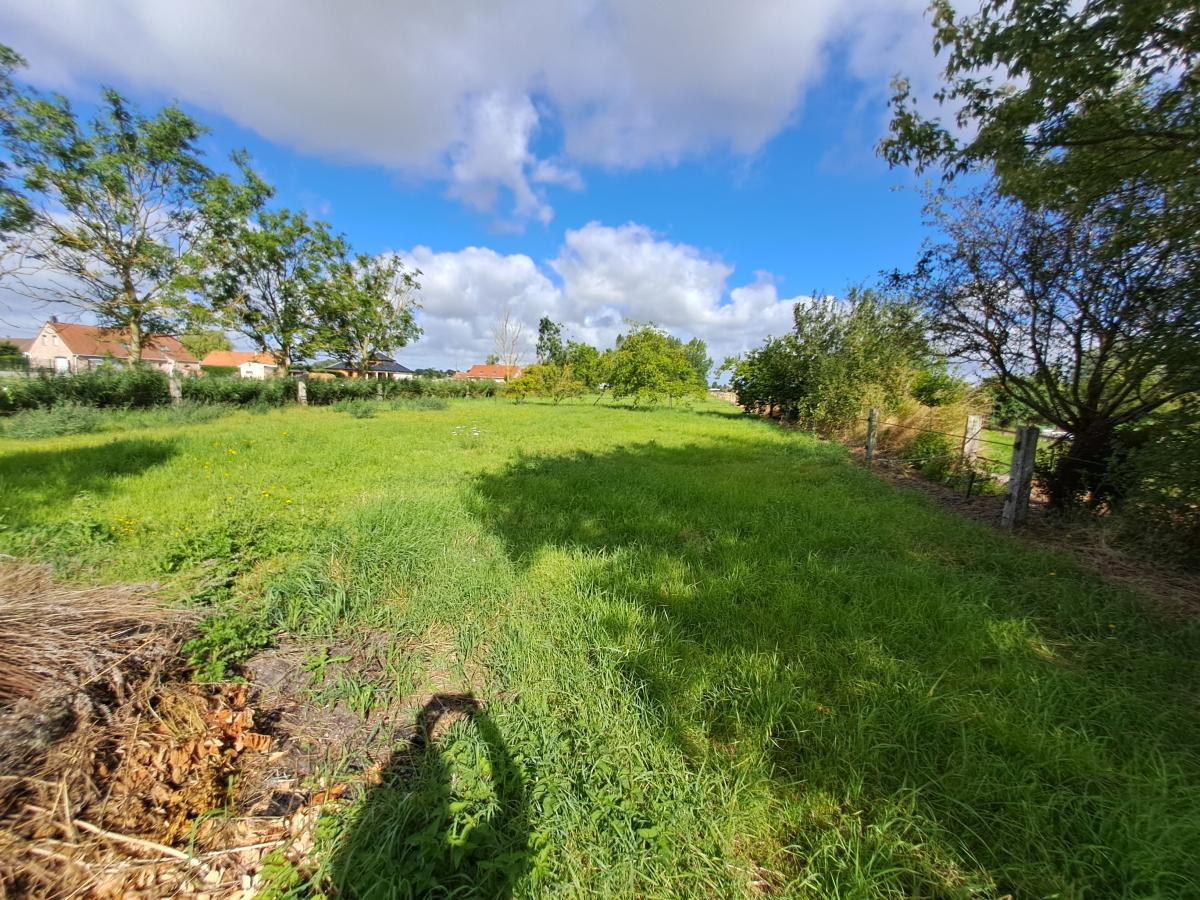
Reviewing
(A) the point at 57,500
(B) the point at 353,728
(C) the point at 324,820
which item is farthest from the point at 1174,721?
(A) the point at 57,500

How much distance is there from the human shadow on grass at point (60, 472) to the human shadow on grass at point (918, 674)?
15.5ft

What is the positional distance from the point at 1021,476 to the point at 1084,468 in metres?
0.76

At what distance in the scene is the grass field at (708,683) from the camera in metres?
1.47

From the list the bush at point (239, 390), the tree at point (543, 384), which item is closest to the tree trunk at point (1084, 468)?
the bush at point (239, 390)

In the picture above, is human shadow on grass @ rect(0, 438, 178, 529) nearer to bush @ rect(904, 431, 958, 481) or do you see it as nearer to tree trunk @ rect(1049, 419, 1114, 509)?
tree trunk @ rect(1049, 419, 1114, 509)

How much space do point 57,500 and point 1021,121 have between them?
33.1 ft

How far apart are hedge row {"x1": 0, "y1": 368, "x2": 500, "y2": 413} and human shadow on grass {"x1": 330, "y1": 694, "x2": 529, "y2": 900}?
1789 cm

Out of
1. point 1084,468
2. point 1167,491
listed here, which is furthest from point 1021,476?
point 1167,491

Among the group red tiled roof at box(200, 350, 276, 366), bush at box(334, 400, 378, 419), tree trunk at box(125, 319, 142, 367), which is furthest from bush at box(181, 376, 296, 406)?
red tiled roof at box(200, 350, 276, 366)

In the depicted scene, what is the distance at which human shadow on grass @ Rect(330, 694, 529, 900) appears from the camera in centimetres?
141

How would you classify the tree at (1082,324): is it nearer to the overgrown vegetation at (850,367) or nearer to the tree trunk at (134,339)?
the overgrown vegetation at (850,367)

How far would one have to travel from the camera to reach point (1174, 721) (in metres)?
1.99

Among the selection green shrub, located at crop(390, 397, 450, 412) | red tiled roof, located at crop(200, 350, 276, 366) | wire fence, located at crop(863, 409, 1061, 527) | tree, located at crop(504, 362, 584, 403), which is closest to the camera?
wire fence, located at crop(863, 409, 1061, 527)

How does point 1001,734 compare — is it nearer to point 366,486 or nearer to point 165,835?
point 165,835
